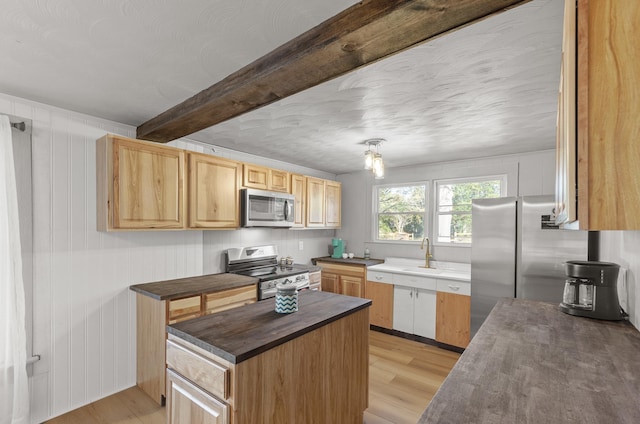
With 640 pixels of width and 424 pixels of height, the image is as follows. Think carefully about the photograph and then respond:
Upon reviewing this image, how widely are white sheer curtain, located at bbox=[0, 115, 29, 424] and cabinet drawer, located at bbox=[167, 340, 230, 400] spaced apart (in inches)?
51.8

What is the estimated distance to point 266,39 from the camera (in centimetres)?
142

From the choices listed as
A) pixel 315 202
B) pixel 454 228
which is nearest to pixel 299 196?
pixel 315 202

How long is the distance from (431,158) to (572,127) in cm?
328

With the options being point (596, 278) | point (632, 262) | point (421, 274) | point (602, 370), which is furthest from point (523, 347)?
point (421, 274)

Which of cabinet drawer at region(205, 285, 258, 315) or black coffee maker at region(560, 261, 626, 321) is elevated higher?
black coffee maker at region(560, 261, 626, 321)

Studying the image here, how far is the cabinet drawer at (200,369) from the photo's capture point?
4.41ft

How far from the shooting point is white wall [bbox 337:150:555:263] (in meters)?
3.47

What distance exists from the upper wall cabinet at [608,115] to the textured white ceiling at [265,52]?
0.61 metres

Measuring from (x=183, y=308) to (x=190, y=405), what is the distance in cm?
112

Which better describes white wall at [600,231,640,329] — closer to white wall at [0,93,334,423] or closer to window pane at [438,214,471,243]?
window pane at [438,214,471,243]

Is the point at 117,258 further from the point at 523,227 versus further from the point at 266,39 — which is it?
the point at 523,227

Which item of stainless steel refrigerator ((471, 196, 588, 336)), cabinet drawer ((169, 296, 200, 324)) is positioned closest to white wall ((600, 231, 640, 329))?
stainless steel refrigerator ((471, 196, 588, 336))

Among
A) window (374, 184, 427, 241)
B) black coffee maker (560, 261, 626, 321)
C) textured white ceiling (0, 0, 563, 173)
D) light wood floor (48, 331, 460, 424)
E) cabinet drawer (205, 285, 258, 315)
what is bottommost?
light wood floor (48, 331, 460, 424)

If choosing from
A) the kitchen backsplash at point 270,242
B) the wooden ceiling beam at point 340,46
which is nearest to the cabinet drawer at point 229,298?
the kitchen backsplash at point 270,242
